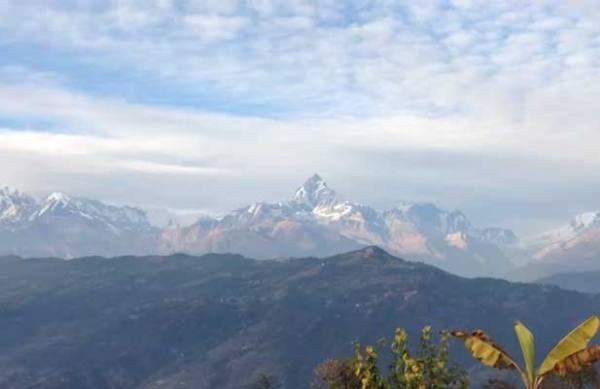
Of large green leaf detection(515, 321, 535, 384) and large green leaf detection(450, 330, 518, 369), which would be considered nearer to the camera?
large green leaf detection(515, 321, 535, 384)

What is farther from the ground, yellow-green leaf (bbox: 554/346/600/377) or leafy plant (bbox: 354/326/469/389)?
yellow-green leaf (bbox: 554/346/600/377)

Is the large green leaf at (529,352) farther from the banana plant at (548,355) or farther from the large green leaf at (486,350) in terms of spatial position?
the large green leaf at (486,350)

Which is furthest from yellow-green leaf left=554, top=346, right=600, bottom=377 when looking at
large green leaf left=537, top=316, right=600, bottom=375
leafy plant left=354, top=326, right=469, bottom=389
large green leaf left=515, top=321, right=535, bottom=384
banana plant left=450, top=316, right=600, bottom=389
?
leafy plant left=354, top=326, right=469, bottom=389

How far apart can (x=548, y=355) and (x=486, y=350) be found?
3456 millimetres

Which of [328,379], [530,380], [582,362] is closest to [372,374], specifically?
[530,380]

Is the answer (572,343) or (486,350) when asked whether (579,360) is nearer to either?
(572,343)

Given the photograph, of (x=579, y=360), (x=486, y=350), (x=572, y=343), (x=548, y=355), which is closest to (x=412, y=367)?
(x=486, y=350)

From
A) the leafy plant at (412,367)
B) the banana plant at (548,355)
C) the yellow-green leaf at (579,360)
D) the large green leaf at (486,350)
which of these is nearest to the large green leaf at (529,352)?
the banana plant at (548,355)

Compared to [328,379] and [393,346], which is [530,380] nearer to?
[393,346]

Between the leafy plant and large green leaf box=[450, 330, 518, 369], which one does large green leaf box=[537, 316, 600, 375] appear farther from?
the leafy plant

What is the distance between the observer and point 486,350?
145ft

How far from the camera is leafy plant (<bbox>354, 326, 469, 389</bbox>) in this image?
146 ft

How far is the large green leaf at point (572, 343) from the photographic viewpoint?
4128cm

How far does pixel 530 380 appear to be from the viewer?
→ 4269 cm
